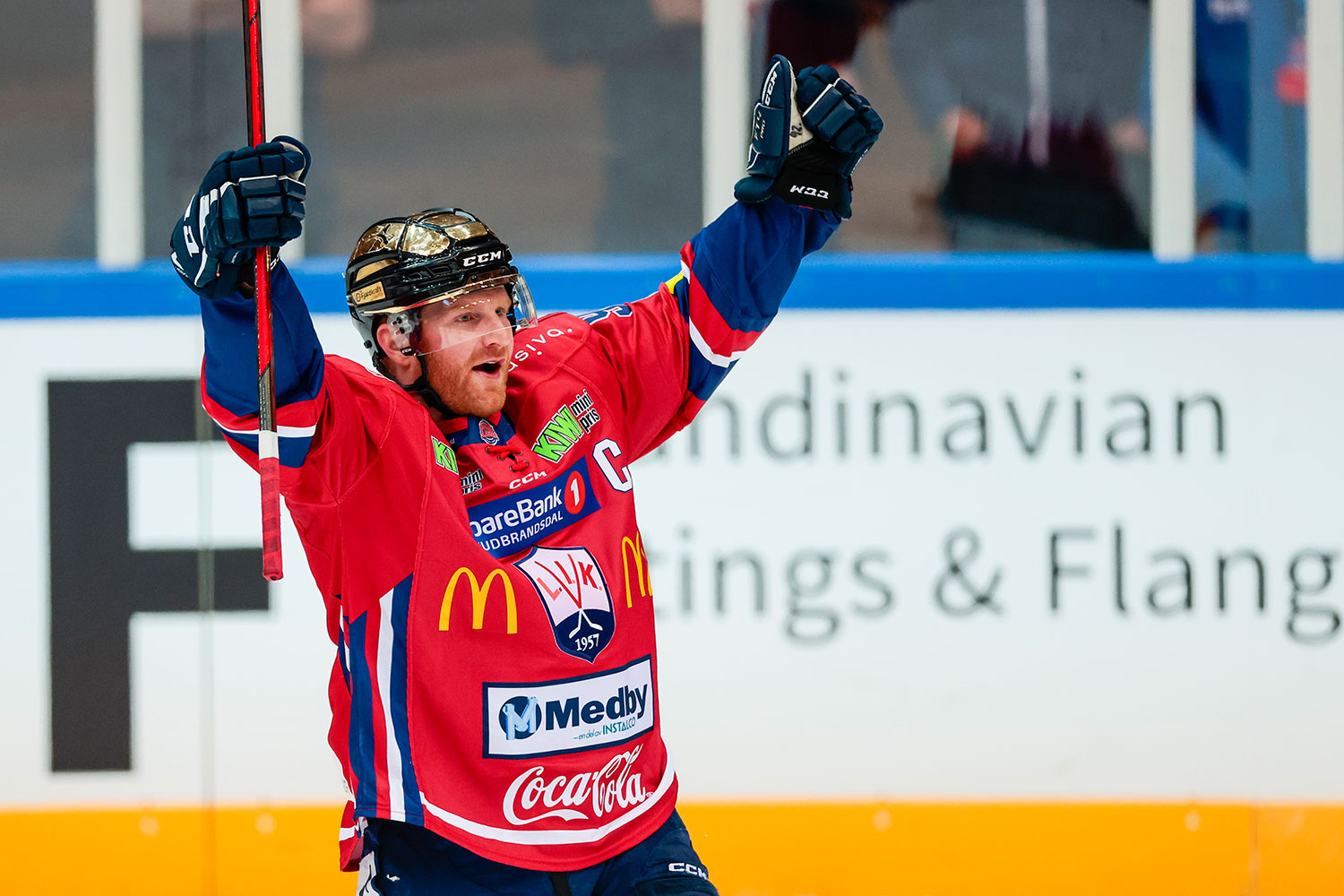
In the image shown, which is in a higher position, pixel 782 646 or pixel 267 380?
pixel 267 380

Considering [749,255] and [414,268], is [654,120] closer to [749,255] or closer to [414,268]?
[749,255]

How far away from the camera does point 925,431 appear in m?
3.36

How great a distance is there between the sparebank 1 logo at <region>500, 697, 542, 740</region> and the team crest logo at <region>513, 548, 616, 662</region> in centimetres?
10

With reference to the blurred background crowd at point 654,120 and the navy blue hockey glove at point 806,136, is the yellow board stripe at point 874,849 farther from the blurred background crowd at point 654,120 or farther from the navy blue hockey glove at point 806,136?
the navy blue hockey glove at point 806,136

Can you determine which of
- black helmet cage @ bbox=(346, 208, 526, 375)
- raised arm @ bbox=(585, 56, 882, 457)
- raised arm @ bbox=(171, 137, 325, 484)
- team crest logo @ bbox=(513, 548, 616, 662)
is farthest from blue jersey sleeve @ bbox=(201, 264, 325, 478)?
raised arm @ bbox=(585, 56, 882, 457)

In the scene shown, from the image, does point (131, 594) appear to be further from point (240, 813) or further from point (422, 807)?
point (422, 807)

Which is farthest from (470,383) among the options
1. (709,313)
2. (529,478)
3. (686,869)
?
(686,869)

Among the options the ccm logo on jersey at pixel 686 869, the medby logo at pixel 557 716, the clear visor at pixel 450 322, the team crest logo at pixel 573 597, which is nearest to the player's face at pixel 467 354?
the clear visor at pixel 450 322

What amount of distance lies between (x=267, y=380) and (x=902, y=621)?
1.89 metres

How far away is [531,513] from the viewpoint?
2.17 m

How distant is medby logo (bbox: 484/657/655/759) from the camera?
212 centimetres

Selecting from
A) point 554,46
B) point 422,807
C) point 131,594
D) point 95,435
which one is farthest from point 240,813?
point 554,46

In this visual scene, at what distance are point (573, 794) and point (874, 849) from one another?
1436 mm

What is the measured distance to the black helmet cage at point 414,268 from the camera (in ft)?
7.14
